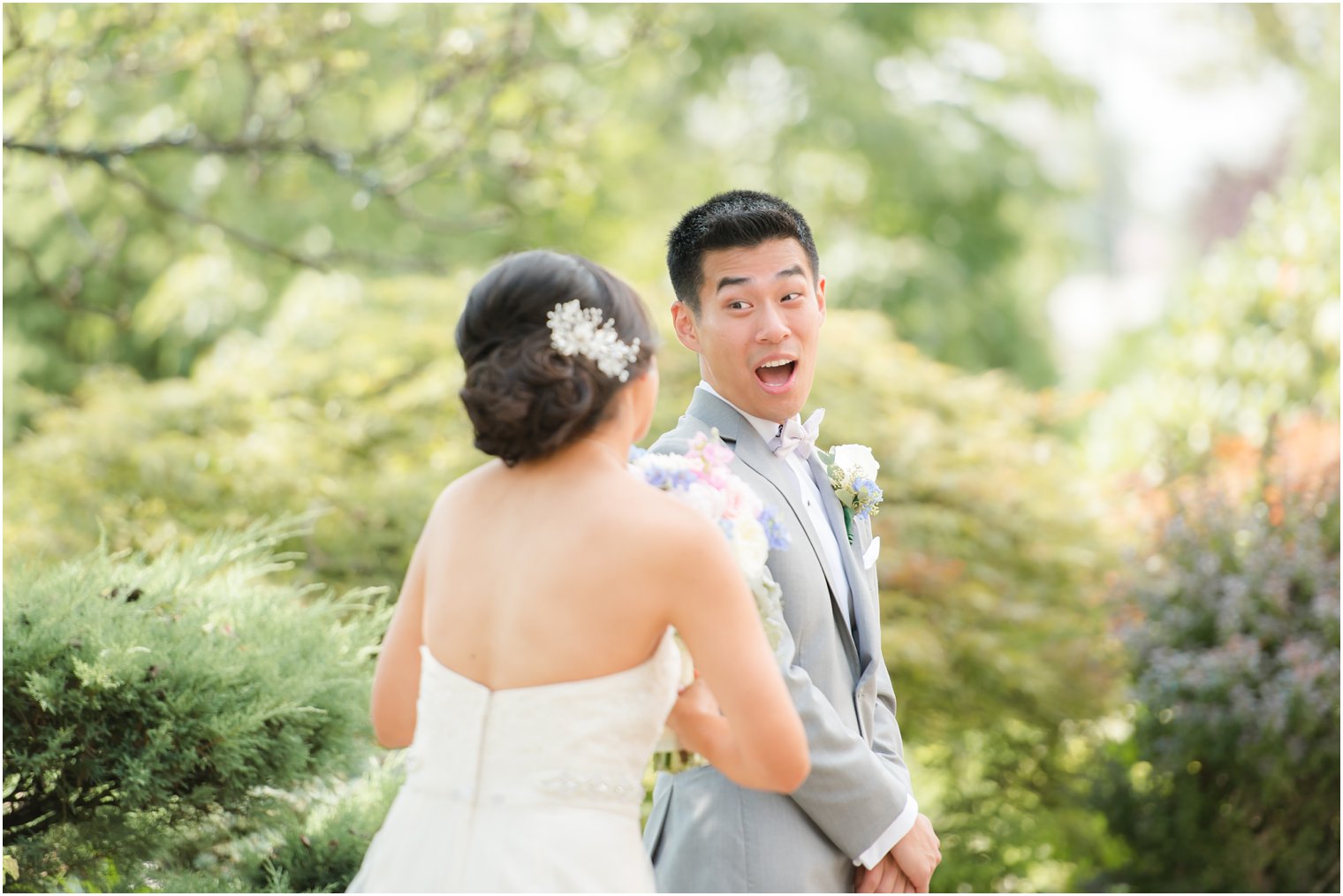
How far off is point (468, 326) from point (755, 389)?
88cm

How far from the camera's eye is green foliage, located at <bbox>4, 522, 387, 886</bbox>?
11.2ft

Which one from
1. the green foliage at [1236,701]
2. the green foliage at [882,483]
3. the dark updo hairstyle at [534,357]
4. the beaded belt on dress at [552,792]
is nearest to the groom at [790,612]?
the beaded belt on dress at [552,792]

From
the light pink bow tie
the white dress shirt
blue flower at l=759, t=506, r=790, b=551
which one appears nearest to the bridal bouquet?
blue flower at l=759, t=506, r=790, b=551

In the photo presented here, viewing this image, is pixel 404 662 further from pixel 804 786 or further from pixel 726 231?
pixel 726 231

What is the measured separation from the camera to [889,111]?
45.8 feet

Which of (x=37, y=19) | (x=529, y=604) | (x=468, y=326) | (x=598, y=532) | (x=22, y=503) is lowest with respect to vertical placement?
(x=22, y=503)

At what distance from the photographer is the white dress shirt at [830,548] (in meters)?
2.48

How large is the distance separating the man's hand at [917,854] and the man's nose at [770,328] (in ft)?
3.32

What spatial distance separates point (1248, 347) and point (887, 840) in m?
9.35

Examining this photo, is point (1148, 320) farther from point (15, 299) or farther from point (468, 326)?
point (468, 326)

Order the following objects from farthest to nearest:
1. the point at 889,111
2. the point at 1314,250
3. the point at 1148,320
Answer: the point at 1148,320 < the point at 889,111 < the point at 1314,250

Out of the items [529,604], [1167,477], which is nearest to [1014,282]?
[1167,477]

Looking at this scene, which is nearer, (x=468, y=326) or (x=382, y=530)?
(x=468, y=326)

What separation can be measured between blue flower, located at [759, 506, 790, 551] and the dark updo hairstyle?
0.41m
